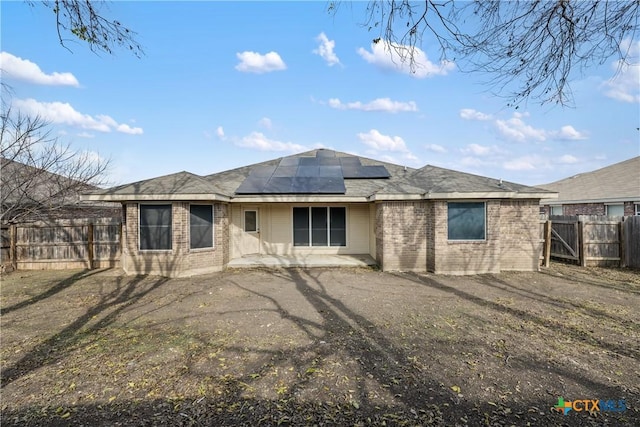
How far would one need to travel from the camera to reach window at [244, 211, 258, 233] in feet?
41.1

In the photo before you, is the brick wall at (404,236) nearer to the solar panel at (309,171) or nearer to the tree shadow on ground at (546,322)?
the tree shadow on ground at (546,322)

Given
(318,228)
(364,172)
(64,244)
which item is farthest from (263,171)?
(64,244)

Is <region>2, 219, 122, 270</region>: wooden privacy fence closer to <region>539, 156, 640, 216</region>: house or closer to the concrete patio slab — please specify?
the concrete patio slab

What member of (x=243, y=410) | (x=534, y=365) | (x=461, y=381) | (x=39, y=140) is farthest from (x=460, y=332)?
(x=39, y=140)

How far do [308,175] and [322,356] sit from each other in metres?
9.44

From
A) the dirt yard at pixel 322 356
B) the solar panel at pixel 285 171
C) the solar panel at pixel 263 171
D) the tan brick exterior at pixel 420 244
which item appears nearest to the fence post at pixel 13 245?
the dirt yard at pixel 322 356

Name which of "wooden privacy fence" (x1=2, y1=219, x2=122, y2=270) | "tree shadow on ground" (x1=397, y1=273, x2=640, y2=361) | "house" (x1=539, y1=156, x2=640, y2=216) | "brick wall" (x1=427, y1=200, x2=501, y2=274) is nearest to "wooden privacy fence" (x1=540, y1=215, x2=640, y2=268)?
"brick wall" (x1=427, y1=200, x2=501, y2=274)

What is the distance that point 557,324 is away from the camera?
541 cm

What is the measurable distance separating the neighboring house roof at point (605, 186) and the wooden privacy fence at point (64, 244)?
69.7 feet

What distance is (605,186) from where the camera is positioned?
671 inches

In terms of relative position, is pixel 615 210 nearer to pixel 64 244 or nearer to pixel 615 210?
pixel 615 210

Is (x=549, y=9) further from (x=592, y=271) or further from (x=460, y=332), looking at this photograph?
(x=592, y=271)

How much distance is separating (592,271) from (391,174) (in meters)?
7.83

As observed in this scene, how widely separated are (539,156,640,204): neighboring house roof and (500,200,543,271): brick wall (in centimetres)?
858
